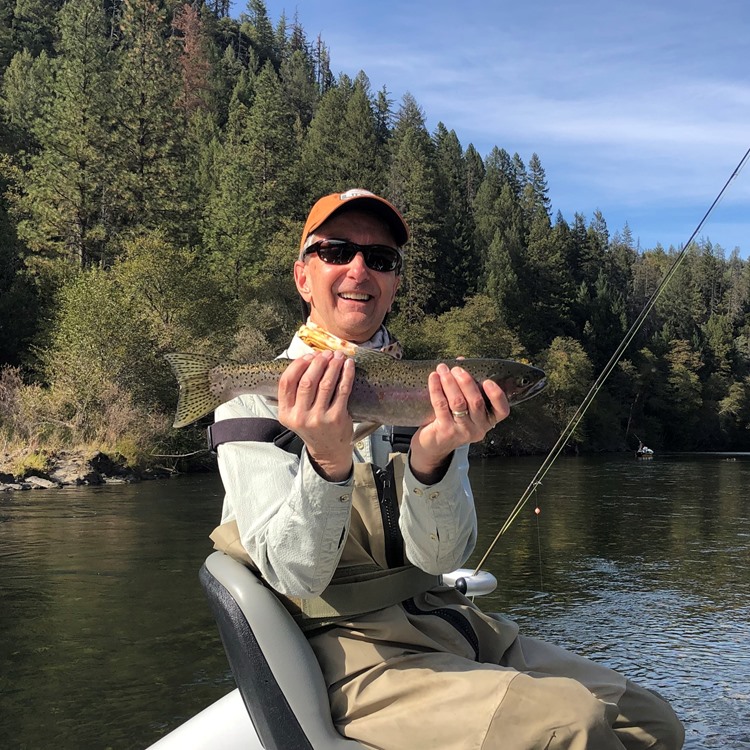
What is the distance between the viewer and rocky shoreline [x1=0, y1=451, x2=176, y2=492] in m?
23.0

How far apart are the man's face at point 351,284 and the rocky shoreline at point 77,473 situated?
21.5 metres

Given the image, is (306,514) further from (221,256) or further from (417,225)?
(417,225)

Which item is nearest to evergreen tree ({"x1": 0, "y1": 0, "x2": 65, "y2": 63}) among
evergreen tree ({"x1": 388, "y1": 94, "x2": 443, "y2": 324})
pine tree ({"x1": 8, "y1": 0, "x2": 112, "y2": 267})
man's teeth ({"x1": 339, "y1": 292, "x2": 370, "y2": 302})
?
evergreen tree ({"x1": 388, "y1": 94, "x2": 443, "y2": 324})

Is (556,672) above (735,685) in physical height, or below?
above

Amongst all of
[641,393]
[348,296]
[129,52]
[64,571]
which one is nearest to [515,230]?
→ [641,393]

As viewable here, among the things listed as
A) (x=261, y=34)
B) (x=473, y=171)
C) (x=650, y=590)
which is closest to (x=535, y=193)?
(x=473, y=171)

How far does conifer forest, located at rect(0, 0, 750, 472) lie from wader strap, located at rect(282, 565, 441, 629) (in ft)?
82.6

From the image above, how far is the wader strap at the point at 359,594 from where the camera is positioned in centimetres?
248

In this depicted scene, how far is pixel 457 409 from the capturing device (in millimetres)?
2385

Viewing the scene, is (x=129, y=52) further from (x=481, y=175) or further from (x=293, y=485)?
(x=481, y=175)

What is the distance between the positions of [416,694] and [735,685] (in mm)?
5430

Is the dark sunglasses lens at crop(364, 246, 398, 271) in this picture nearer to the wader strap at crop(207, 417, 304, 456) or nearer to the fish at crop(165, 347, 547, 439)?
the fish at crop(165, 347, 547, 439)

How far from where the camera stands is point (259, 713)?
2.54 m

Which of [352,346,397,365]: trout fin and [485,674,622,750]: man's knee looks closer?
[485,674,622,750]: man's knee
